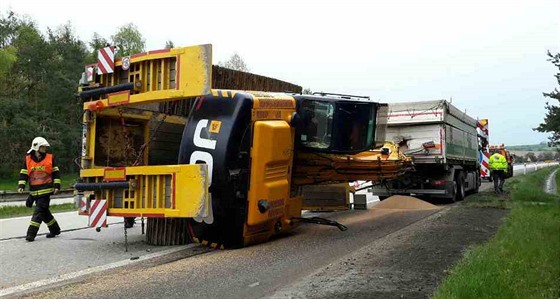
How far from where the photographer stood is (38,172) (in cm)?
855

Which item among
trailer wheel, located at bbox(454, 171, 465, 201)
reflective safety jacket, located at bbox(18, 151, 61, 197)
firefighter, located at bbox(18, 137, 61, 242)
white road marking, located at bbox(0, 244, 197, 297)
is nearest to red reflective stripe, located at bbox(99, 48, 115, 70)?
firefighter, located at bbox(18, 137, 61, 242)

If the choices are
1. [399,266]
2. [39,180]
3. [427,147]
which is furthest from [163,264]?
[427,147]

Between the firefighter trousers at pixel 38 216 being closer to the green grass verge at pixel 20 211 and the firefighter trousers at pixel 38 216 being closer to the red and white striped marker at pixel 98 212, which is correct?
the red and white striped marker at pixel 98 212

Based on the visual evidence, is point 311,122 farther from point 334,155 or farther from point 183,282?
point 183,282

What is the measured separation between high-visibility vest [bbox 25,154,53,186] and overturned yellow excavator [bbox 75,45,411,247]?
51.0 inches

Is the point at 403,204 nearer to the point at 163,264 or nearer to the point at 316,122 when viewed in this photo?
the point at 316,122

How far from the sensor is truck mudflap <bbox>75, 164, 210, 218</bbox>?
6.48 meters

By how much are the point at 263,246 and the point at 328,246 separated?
995 millimetres

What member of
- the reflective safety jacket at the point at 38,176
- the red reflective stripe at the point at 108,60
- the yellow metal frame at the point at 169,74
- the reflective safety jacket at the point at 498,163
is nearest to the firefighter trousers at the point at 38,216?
the reflective safety jacket at the point at 38,176

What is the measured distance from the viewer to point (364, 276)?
5199 millimetres

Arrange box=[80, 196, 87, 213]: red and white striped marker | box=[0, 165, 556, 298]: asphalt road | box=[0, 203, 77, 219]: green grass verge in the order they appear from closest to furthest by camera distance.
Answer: box=[0, 165, 556, 298]: asphalt road, box=[80, 196, 87, 213]: red and white striped marker, box=[0, 203, 77, 219]: green grass verge

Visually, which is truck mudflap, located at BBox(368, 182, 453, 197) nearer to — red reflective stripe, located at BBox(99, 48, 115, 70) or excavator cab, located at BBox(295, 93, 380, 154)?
excavator cab, located at BBox(295, 93, 380, 154)

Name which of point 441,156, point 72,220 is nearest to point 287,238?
point 72,220

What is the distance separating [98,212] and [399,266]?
14.2 feet
